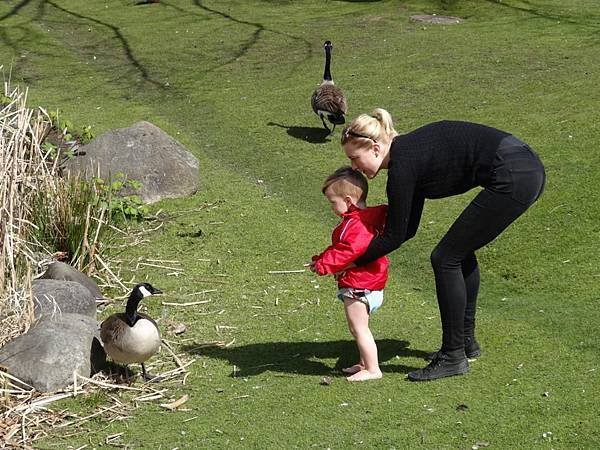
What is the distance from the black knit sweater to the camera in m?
5.89

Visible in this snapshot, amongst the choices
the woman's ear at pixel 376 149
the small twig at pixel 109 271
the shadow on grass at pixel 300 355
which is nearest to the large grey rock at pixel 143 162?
the small twig at pixel 109 271

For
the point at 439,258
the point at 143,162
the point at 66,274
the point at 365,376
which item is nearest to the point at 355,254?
the point at 439,258

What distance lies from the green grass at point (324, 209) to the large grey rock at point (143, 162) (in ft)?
1.12

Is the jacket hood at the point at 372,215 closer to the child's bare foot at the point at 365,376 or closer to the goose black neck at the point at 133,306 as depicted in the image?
the child's bare foot at the point at 365,376

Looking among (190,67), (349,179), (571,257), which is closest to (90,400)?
(349,179)

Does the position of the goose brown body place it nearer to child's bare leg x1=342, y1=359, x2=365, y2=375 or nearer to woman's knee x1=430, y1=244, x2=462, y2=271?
child's bare leg x1=342, y1=359, x2=365, y2=375

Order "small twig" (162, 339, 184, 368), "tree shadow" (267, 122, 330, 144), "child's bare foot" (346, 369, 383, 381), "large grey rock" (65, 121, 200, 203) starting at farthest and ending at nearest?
"tree shadow" (267, 122, 330, 144), "large grey rock" (65, 121, 200, 203), "small twig" (162, 339, 184, 368), "child's bare foot" (346, 369, 383, 381)

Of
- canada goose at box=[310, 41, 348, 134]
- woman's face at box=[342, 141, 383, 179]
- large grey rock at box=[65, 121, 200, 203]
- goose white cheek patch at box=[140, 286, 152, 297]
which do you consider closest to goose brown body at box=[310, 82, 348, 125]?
canada goose at box=[310, 41, 348, 134]

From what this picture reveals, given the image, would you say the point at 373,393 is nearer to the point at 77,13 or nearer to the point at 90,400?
the point at 90,400

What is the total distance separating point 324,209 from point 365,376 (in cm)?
450

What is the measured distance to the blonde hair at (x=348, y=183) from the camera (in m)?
6.21

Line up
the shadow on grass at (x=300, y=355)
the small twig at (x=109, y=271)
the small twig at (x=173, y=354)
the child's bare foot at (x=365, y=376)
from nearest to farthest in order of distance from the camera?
the child's bare foot at (x=365, y=376), the shadow on grass at (x=300, y=355), the small twig at (x=173, y=354), the small twig at (x=109, y=271)

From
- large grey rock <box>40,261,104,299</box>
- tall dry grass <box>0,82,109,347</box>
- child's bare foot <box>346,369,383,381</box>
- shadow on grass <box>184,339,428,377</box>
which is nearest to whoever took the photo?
child's bare foot <box>346,369,383,381</box>

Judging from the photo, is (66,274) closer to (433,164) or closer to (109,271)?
(109,271)
